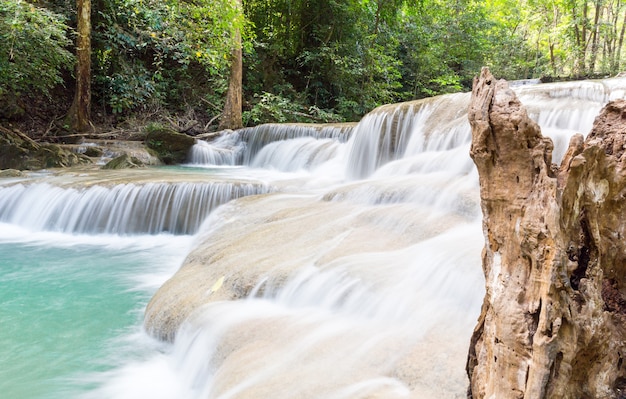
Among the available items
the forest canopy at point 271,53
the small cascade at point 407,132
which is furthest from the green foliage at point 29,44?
the small cascade at point 407,132

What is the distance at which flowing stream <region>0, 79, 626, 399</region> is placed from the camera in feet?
7.59

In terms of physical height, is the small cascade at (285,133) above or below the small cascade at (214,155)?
above

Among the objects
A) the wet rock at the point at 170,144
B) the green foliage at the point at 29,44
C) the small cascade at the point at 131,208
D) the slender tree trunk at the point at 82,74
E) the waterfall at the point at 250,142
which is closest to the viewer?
the small cascade at the point at 131,208

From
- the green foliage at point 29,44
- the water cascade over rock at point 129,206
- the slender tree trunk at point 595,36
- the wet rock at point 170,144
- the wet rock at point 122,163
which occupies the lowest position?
the water cascade over rock at point 129,206

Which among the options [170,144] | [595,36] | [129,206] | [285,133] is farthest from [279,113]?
[595,36]

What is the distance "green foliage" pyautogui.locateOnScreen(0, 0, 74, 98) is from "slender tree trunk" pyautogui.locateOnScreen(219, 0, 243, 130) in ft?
13.1

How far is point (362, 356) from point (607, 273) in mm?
1129

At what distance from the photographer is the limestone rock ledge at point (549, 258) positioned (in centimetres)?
137

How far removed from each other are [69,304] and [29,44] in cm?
→ 718

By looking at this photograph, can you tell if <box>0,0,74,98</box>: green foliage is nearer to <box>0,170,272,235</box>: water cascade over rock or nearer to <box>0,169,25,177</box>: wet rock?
<box>0,169,25,177</box>: wet rock

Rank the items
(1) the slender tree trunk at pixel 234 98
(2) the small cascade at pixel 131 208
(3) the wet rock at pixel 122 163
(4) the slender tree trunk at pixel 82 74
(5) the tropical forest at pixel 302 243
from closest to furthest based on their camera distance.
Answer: (5) the tropical forest at pixel 302 243 < (2) the small cascade at pixel 131 208 < (3) the wet rock at pixel 122 163 < (4) the slender tree trunk at pixel 82 74 < (1) the slender tree trunk at pixel 234 98

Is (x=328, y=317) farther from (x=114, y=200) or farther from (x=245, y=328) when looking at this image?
(x=114, y=200)

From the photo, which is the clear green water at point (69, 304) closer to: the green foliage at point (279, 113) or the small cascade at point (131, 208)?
the small cascade at point (131, 208)

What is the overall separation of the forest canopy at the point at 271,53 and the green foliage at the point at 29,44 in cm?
3
